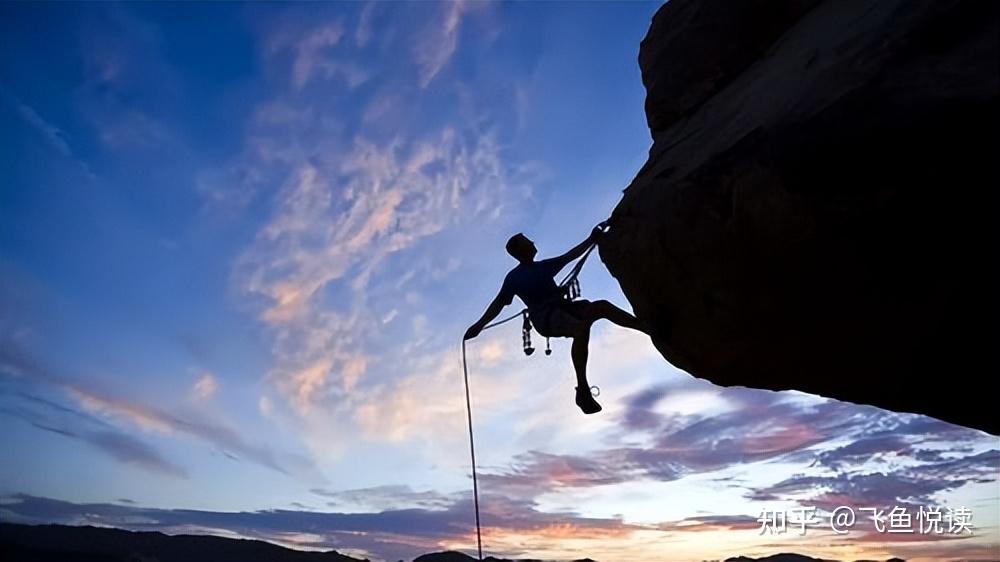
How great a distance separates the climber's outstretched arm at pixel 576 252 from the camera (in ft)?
23.0

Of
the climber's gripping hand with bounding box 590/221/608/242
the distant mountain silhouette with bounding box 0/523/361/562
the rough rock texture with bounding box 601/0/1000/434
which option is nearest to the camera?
the rough rock texture with bounding box 601/0/1000/434

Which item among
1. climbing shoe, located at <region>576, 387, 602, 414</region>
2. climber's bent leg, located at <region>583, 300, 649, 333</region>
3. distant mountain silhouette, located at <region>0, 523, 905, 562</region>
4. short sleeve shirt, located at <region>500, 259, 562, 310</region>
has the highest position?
short sleeve shirt, located at <region>500, 259, 562, 310</region>

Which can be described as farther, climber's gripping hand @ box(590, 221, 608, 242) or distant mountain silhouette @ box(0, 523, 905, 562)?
distant mountain silhouette @ box(0, 523, 905, 562)


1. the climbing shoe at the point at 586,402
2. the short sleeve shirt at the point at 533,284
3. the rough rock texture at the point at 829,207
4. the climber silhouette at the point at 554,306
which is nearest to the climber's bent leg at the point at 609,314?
the climber silhouette at the point at 554,306

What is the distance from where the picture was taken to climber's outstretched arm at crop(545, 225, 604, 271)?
277 inches

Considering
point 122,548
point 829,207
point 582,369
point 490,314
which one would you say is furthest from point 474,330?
point 122,548

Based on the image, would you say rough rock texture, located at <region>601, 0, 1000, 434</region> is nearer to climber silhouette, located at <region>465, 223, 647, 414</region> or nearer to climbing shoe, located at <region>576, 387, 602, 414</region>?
climber silhouette, located at <region>465, 223, 647, 414</region>

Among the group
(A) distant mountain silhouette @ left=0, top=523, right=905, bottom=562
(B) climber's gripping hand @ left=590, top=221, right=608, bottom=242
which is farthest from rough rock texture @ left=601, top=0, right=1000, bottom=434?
(A) distant mountain silhouette @ left=0, top=523, right=905, bottom=562

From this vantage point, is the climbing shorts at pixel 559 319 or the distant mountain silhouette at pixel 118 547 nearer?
the climbing shorts at pixel 559 319

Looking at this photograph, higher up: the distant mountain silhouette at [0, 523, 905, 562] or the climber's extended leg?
the climber's extended leg

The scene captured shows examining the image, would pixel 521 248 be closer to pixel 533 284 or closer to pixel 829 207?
pixel 533 284

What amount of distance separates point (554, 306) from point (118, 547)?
1888 inches

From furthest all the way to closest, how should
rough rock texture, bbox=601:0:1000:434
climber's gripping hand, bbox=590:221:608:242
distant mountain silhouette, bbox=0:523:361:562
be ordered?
distant mountain silhouette, bbox=0:523:361:562 → climber's gripping hand, bbox=590:221:608:242 → rough rock texture, bbox=601:0:1000:434

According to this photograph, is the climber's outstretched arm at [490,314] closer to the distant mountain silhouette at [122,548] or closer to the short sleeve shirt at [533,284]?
the short sleeve shirt at [533,284]
